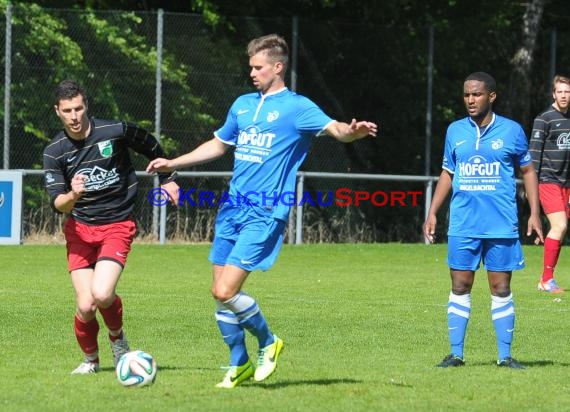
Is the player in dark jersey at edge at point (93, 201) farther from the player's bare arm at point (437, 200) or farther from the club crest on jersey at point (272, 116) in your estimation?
the player's bare arm at point (437, 200)

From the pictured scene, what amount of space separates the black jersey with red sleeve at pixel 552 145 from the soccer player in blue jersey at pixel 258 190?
23.0ft

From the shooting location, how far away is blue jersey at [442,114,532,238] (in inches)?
378

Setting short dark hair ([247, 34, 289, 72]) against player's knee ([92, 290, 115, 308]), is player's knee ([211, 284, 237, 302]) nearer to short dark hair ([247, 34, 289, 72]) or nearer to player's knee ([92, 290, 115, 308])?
player's knee ([92, 290, 115, 308])

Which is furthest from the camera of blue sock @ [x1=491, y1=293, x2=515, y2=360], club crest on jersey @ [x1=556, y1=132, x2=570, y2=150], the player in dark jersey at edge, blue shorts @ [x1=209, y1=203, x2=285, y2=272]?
club crest on jersey @ [x1=556, y1=132, x2=570, y2=150]

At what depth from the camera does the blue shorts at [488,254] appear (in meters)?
9.59

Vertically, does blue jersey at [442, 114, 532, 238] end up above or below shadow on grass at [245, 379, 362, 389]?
above

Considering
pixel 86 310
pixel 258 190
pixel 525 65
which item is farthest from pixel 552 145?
pixel 525 65

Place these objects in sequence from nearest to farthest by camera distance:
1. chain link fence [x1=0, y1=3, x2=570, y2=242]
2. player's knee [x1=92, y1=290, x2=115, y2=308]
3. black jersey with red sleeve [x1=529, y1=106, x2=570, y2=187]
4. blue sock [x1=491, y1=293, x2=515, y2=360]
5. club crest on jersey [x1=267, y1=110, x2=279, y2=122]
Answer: club crest on jersey [x1=267, y1=110, x2=279, y2=122] < player's knee [x1=92, y1=290, x2=115, y2=308] < blue sock [x1=491, y1=293, x2=515, y2=360] < black jersey with red sleeve [x1=529, y1=106, x2=570, y2=187] < chain link fence [x1=0, y1=3, x2=570, y2=242]

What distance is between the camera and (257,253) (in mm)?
8344

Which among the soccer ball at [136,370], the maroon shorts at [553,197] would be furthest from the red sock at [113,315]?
the maroon shorts at [553,197]

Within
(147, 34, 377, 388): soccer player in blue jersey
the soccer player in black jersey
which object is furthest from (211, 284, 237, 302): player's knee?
the soccer player in black jersey

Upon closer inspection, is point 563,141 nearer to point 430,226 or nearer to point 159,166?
point 430,226

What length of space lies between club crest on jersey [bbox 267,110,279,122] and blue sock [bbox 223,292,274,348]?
109 centimetres

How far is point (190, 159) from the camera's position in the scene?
340 inches
